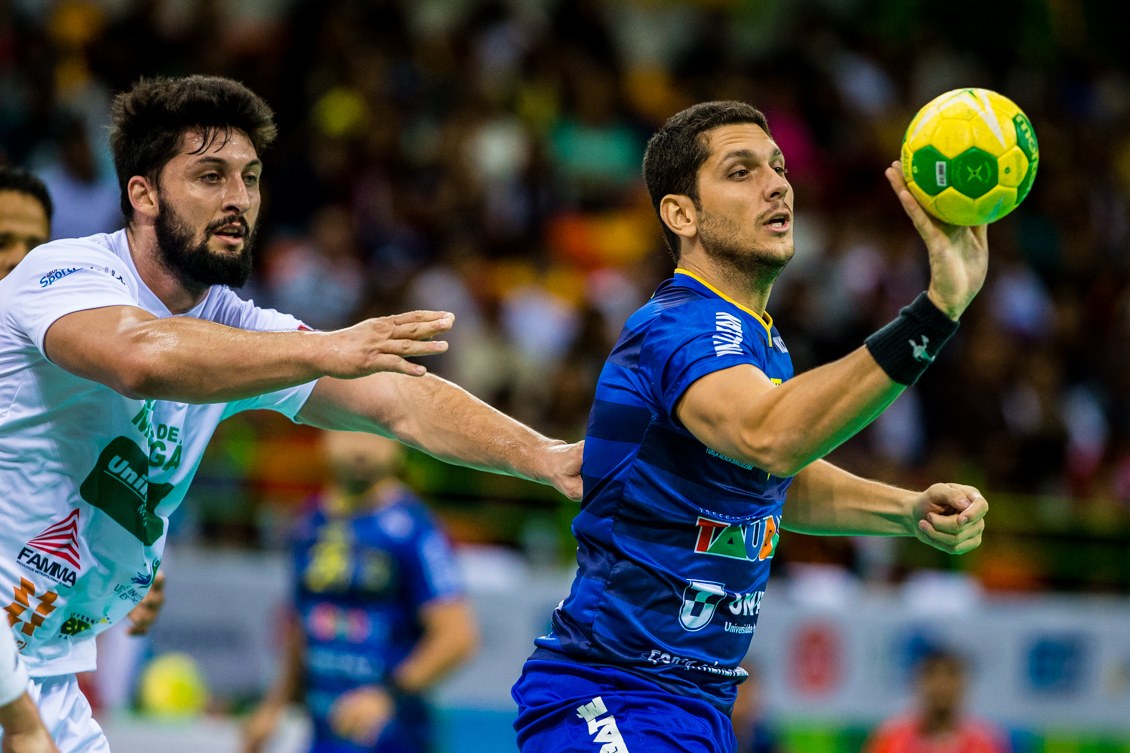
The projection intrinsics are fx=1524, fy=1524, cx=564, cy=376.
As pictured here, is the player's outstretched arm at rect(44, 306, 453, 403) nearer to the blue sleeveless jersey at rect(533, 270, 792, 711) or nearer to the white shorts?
the blue sleeveless jersey at rect(533, 270, 792, 711)

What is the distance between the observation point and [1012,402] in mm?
16344

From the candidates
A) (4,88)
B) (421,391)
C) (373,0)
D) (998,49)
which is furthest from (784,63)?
(421,391)

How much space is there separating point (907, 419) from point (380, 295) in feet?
19.0

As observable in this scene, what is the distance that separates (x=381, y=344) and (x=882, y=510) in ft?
6.57

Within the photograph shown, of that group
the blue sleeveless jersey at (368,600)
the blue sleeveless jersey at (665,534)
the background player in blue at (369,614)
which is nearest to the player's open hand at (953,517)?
the blue sleeveless jersey at (665,534)

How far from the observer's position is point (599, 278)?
15500 mm

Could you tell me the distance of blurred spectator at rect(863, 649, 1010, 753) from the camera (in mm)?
10727

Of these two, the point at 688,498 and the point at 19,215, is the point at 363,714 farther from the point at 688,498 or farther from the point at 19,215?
the point at 688,498

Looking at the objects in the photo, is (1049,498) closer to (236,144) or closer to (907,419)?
(907,419)

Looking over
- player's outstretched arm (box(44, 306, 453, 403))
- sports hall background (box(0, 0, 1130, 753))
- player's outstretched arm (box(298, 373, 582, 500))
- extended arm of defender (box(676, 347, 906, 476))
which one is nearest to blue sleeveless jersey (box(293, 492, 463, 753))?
sports hall background (box(0, 0, 1130, 753))

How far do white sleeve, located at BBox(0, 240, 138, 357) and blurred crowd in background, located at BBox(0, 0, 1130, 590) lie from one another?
6928 mm

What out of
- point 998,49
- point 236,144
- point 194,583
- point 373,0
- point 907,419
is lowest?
point 194,583

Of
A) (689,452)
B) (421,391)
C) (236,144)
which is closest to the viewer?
(689,452)

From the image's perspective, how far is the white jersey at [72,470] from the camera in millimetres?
4910
